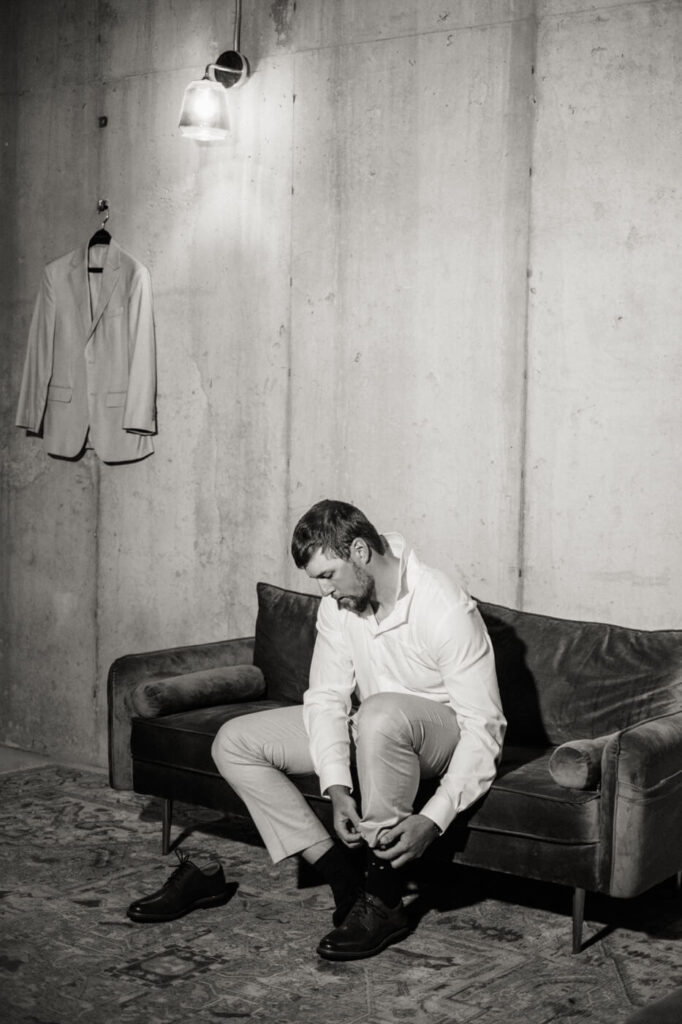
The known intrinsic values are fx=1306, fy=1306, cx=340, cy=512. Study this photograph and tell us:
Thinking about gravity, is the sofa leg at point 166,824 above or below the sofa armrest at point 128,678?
below

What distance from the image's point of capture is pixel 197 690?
4.24m

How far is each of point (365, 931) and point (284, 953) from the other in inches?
8.5

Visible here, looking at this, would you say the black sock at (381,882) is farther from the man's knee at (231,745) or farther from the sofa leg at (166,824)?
the sofa leg at (166,824)

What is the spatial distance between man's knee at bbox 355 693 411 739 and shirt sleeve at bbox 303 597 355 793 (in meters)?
0.16

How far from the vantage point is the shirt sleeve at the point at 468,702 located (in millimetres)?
3365

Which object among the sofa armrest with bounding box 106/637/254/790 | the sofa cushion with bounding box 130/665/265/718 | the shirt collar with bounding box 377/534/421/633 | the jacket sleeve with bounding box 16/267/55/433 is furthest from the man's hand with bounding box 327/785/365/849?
the jacket sleeve with bounding box 16/267/55/433

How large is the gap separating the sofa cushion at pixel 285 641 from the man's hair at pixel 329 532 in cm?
99

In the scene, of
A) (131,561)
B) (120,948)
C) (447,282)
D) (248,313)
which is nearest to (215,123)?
(248,313)

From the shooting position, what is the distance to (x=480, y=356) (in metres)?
4.45

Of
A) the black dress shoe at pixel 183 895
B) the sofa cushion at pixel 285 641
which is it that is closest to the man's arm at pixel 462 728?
the black dress shoe at pixel 183 895

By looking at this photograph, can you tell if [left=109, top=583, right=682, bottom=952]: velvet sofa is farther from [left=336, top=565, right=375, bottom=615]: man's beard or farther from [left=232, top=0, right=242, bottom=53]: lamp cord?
[left=232, top=0, right=242, bottom=53]: lamp cord

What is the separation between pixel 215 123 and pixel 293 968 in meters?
3.12

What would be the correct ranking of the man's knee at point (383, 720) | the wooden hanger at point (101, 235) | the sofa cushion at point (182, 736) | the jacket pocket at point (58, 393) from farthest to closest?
the jacket pocket at point (58, 393) < the wooden hanger at point (101, 235) < the sofa cushion at point (182, 736) < the man's knee at point (383, 720)

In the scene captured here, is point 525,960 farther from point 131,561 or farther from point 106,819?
point 131,561
